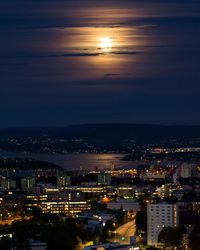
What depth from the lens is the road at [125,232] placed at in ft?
83.9

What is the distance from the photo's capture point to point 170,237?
25281 mm

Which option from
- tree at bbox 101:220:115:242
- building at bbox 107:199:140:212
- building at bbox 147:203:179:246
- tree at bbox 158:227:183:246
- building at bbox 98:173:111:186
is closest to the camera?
tree at bbox 158:227:183:246

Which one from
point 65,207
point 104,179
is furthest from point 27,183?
point 65,207

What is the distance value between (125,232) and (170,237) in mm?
2824

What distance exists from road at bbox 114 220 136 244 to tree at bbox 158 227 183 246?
70 cm

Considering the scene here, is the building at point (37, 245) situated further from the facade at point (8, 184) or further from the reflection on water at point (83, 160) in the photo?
the reflection on water at point (83, 160)

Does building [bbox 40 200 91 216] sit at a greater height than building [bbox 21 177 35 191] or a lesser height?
lesser

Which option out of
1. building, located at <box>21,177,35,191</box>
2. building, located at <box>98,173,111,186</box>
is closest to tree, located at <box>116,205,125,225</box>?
building, located at <box>21,177,35,191</box>

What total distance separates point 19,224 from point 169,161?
1553 inches

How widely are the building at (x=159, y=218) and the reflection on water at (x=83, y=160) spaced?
110 ft

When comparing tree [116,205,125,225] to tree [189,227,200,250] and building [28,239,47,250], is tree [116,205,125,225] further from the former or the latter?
building [28,239,47,250]

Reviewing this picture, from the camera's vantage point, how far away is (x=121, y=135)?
88500 millimetres

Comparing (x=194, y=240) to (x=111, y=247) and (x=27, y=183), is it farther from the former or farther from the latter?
(x=27, y=183)

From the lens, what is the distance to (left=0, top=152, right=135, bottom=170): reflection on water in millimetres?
64625
